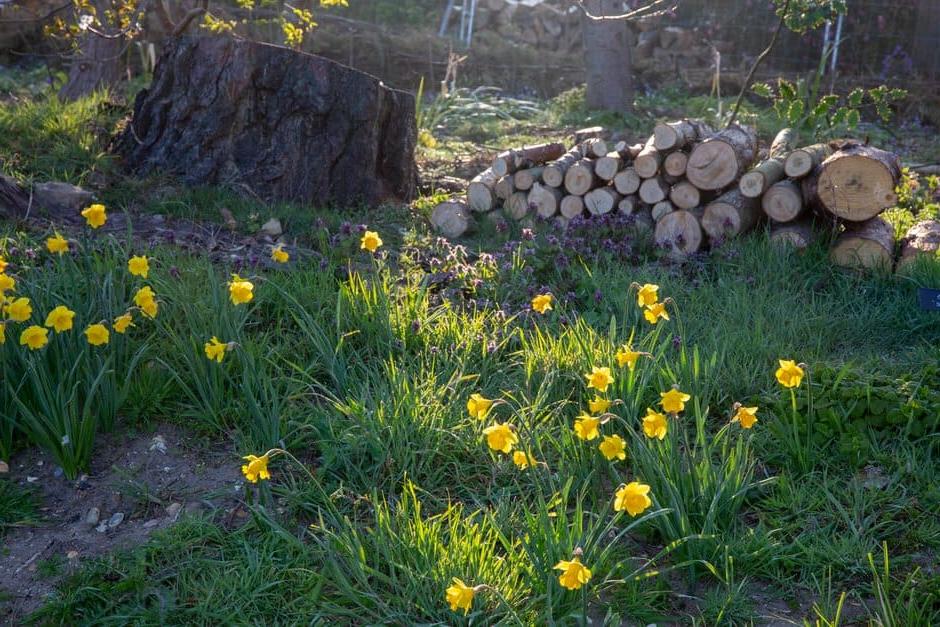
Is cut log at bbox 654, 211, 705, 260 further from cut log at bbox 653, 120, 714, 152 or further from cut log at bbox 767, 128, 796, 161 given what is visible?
cut log at bbox 767, 128, 796, 161

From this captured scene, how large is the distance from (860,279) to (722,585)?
2.68 m

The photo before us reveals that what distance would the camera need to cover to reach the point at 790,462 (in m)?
2.91

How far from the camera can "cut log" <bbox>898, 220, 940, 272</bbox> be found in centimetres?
452

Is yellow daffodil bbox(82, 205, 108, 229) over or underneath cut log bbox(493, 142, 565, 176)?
over

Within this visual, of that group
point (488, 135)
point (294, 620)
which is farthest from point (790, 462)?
point (488, 135)

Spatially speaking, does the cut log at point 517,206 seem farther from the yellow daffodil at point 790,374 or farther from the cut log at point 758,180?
the yellow daffodil at point 790,374

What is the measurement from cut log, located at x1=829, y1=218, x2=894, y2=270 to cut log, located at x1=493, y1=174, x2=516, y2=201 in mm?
1972

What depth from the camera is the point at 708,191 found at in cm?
527

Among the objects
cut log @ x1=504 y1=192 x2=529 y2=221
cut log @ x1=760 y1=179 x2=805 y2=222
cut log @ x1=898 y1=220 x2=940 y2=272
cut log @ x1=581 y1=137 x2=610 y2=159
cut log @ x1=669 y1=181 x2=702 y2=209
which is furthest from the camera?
cut log @ x1=504 y1=192 x2=529 y2=221

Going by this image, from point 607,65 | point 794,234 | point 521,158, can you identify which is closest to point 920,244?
point 794,234

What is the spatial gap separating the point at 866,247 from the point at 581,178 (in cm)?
167

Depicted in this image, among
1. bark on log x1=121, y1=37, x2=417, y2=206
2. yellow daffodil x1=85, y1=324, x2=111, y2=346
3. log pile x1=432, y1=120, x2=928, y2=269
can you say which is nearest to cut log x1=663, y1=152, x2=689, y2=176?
log pile x1=432, y1=120, x2=928, y2=269

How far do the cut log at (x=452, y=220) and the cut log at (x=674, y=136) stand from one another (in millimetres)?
1205

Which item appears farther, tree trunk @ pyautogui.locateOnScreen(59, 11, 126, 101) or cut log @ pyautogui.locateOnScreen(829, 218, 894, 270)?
tree trunk @ pyautogui.locateOnScreen(59, 11, 126, 101)
